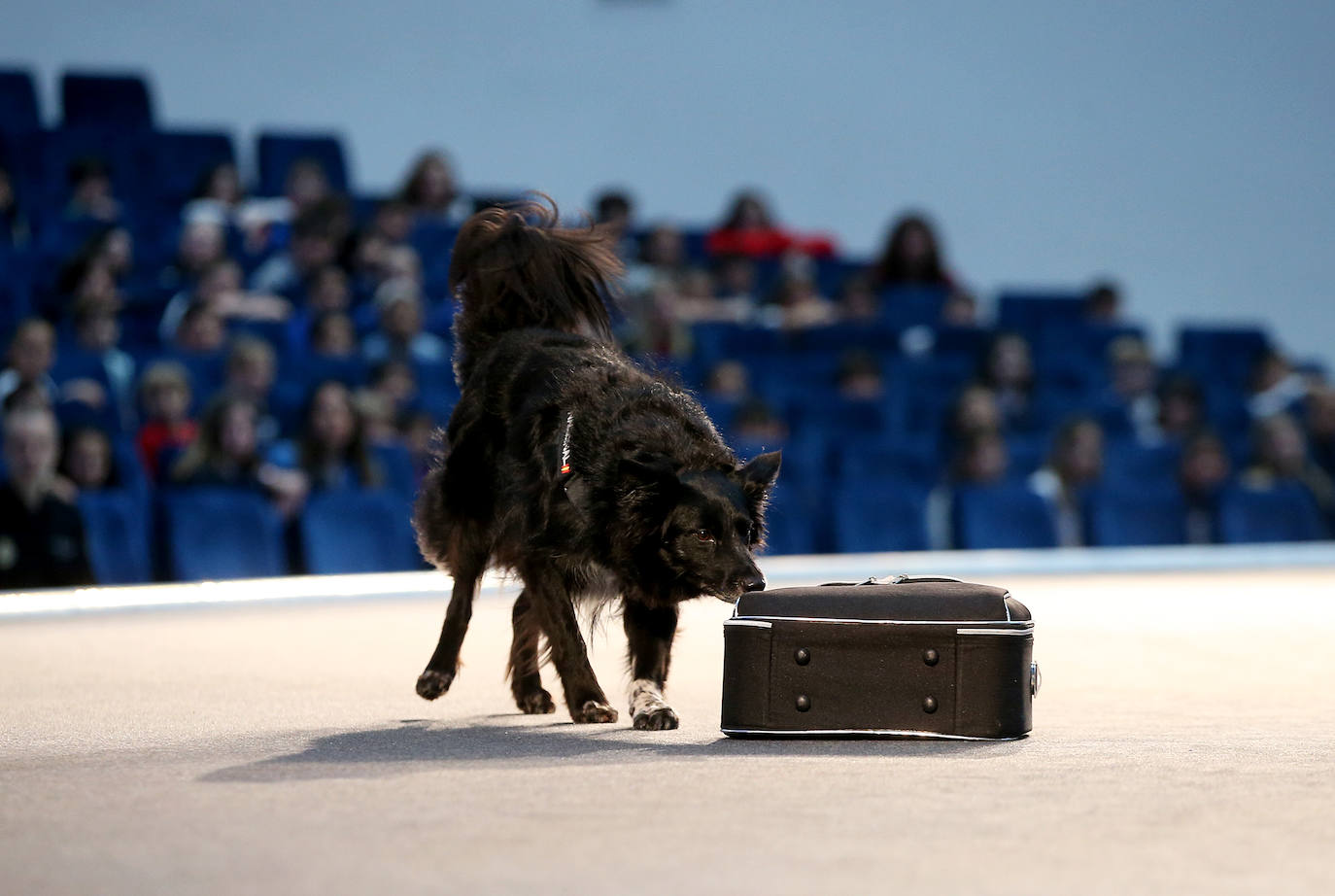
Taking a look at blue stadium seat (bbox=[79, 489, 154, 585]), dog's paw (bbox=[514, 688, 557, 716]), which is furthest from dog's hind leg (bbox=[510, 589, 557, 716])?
blue stadium seat (bbox=[79, 489, 154, 585])

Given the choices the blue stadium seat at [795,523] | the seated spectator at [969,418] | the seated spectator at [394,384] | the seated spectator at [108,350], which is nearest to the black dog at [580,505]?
the seated spectator at [394,384]

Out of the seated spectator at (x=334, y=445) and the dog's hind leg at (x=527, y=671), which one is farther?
the seated spectator at (x=334, y=445)

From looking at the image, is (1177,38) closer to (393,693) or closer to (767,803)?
(393,693)

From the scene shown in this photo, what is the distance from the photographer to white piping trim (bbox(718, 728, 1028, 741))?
135 inches

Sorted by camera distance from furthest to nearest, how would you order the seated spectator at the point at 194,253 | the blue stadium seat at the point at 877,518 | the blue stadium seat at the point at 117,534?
1. the seated spectator at the point at 194,253
2. the blue stadium seat at the point at 877,518
3. the blue stadium seat at the point at 117,534

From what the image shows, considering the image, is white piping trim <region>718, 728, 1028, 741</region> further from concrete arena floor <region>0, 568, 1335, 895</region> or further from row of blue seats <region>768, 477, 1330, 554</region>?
row of blue seats <region>768, 477, 1330, 554</region>

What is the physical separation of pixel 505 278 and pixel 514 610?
2.93 feet

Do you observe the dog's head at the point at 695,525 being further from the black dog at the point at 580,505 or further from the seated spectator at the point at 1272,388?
the seated spectator at the point at 1272,388

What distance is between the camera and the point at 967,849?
7.61ft

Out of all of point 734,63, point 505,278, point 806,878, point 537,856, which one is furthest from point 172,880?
point 734,63

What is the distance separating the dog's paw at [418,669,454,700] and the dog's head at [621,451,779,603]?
0.69m

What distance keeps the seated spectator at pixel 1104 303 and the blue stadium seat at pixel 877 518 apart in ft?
10.6

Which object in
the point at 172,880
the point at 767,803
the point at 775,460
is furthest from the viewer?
the point at 775,460

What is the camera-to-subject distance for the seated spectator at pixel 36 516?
667 cm
